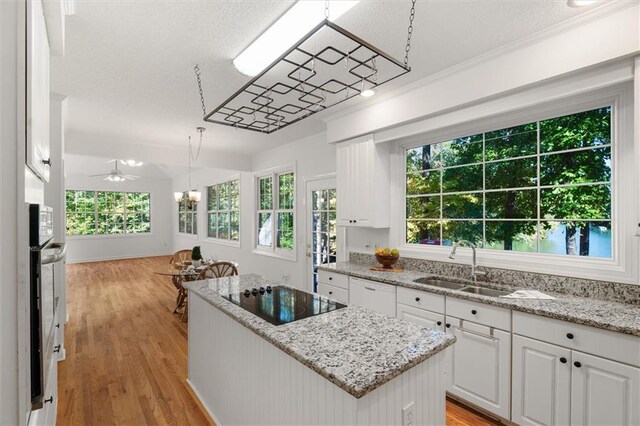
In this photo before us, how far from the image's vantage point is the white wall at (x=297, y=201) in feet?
15.3

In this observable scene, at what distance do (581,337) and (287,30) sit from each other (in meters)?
2.48

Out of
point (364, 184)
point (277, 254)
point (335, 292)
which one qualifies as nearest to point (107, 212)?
point (277, 254)

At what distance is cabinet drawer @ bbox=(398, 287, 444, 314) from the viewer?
242cm

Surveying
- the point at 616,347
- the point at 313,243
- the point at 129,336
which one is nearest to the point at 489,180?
the point at 616,347

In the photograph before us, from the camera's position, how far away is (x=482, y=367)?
2174 millimetres

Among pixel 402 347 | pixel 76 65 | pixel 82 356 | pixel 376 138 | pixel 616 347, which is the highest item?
pixel 76 65

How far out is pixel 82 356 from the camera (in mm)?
3189

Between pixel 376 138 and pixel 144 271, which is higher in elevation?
pixel 376 138

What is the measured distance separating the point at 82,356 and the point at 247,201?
386 centimetres

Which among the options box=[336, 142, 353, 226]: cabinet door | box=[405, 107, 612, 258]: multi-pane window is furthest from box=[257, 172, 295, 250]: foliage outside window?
box=[405, 107, 612, 258]: multi-pane window

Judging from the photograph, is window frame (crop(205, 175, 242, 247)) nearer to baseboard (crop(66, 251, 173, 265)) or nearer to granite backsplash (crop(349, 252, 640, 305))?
baseboard (crop(66, 251, 173, 265))

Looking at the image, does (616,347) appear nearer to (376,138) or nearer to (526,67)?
(526,67)

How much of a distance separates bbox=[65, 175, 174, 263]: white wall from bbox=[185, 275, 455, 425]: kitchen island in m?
9.39

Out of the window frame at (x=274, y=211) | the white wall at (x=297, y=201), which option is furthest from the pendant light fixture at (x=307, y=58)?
the window frame at (x=274, y=211)
